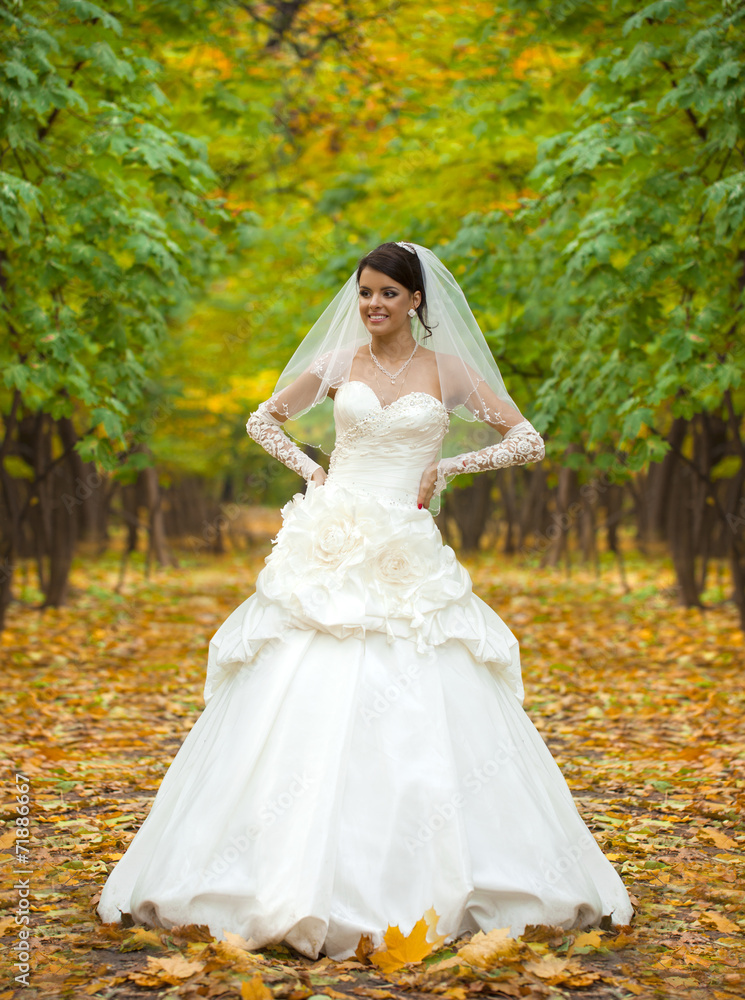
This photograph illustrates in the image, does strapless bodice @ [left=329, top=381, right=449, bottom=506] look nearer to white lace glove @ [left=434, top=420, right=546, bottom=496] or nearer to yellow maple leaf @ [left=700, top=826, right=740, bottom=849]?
white lace glove @ [left=434, top=420, right=546, bottom=496]

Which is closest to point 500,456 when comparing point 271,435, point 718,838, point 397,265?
point 397,265

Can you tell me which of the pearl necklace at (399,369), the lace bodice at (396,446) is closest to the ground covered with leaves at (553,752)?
the lace bodice at (396,446)

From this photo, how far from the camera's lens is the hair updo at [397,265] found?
164 inches

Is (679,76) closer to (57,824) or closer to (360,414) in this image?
(360,414)

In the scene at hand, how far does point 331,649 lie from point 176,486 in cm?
2381

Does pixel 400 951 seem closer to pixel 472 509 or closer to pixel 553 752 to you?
pixel 553 752

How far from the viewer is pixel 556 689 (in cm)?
853

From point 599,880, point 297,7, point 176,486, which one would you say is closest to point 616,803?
point 599,880

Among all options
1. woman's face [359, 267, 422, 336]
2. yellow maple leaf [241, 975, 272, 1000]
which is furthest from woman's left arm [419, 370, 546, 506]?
yellow maple leaf [241, 975, 272, 1000]

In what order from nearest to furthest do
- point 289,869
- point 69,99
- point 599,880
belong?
point 289,869
point 599,880
point 69,99

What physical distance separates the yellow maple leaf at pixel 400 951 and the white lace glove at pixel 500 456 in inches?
71.4

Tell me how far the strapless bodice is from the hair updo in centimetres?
49

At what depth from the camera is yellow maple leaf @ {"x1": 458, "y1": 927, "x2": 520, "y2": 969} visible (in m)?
3.24

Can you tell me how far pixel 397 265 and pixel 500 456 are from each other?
932 mm
